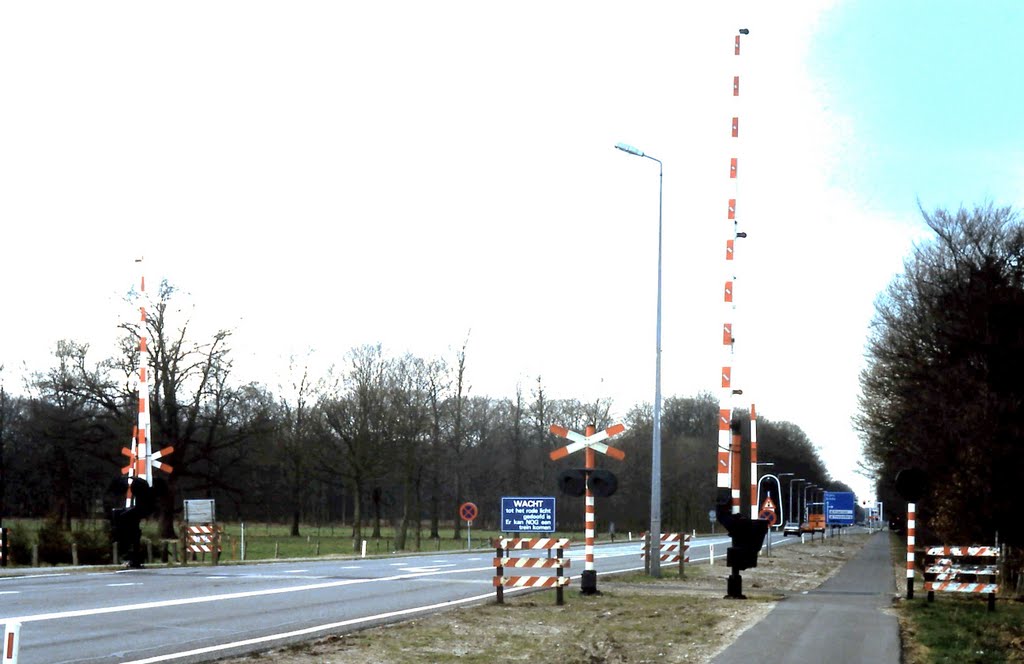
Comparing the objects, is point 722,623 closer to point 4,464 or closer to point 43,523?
point 43,523

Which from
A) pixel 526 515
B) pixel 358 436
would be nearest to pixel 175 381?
pixel 358 436

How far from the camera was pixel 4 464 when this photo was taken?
2500 inches

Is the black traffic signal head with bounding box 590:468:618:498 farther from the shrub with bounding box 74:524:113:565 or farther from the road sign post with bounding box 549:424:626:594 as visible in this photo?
the shrub with bounding box 74:524:113:565

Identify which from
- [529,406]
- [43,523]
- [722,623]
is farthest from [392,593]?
[529,406]

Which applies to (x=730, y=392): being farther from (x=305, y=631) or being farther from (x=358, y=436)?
(x=358, y=436)

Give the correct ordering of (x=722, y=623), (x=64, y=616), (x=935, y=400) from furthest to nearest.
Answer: (x=935, y=400) → (x=722, y=623) → (x=64, y=616)

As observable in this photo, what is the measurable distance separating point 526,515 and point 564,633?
1486 centimetres

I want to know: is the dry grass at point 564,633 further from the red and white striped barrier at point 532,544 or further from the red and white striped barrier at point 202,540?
the red and white striped barrier at point 202,540

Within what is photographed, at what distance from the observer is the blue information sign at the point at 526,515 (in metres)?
28.7

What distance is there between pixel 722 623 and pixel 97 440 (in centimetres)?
4126

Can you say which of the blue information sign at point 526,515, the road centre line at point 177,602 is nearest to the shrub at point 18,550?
the blue information sign at point 526,515

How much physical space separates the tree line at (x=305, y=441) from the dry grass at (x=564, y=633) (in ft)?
74.2

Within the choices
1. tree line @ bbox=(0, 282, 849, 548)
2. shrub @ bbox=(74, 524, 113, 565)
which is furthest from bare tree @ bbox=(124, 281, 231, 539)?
shrub @ bbox=(74, 524, 113, 565)

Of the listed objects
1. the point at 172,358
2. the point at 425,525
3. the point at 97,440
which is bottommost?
the point at 425,525
